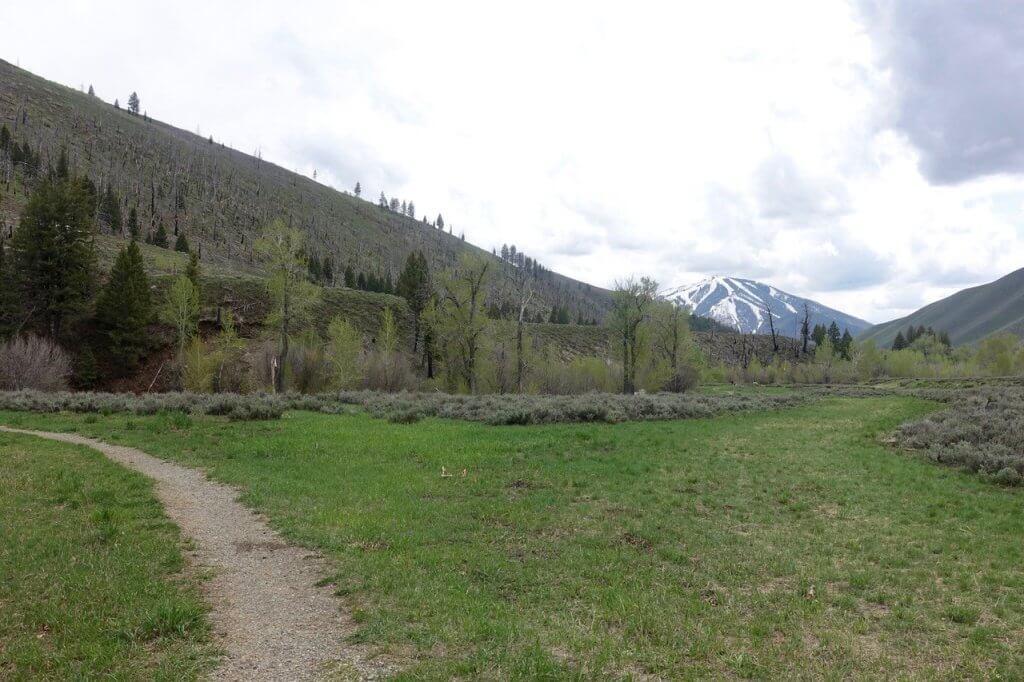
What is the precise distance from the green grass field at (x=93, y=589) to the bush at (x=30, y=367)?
109 feet

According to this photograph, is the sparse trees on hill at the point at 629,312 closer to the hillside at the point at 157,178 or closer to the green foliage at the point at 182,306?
the green foliage at the point at 182,306

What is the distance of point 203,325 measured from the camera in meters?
64.2

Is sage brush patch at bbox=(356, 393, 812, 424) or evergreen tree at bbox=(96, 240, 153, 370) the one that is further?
evergreen tree at bbox=(96, 240, 153, 370)

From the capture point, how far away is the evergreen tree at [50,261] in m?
49.1

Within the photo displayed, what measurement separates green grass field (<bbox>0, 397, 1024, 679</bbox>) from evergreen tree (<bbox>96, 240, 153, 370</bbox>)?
40592 mm

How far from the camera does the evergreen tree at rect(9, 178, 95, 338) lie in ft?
161

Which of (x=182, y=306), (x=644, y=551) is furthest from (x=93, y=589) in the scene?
(x=182, y=306)

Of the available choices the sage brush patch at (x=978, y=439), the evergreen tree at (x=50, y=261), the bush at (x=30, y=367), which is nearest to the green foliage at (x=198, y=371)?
the bush at (x=30, y=367)

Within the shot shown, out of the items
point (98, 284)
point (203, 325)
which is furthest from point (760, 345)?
point (98, 284)

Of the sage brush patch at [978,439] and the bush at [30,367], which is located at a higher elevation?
the bush at [30,367]

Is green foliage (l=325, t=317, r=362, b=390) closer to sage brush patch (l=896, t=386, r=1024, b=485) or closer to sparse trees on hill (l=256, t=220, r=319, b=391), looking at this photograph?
sparse trees on hill (l=256, t=220, r=319, b=391)

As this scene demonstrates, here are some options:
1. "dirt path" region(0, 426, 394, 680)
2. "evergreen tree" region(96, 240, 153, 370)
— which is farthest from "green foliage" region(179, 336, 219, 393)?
"dirt path" region(0, 426, 394, 680)

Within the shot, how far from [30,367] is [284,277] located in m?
17.8

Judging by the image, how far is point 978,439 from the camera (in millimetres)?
19156
